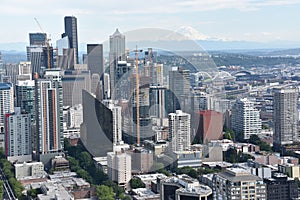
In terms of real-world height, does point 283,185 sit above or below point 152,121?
below

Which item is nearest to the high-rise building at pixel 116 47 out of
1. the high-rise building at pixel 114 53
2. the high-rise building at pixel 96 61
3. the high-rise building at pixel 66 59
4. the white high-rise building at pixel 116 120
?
the high-rise building at pixel 114 53

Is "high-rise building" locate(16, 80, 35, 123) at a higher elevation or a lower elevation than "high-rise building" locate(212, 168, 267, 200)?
higher

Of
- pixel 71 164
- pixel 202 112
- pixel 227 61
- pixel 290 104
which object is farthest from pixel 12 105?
pixel 227 61

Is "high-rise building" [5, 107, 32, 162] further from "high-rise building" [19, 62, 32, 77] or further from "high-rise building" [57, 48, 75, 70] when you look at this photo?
"high-rise building" [19, 62, 32, 77]

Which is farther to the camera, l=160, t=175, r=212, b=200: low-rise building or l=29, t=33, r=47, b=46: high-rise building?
l=29, t=33, r=47, b=46: high-rise building

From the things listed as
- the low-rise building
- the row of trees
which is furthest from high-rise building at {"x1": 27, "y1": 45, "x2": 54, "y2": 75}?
the low-rise building

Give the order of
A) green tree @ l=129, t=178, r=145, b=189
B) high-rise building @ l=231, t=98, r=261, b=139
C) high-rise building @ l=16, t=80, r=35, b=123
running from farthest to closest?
high-rise building @ l=231, t=98, r=261, b=139 → high-rise building @ l=16, t=80, r=35, b=123 → green tree @ l=129, t=178, r=145, b=189

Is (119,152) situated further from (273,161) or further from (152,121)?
(273,161)
